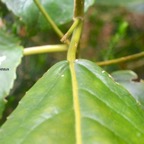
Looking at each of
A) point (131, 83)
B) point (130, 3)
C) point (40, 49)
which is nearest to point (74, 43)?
point (40, 49)

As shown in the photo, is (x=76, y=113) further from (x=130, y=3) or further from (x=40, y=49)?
(x=130, y=3)

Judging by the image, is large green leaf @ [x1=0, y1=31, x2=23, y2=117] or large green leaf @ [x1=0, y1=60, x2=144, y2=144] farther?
large green leaf @ [x1=0, y1=31, x2=23, y2=117]

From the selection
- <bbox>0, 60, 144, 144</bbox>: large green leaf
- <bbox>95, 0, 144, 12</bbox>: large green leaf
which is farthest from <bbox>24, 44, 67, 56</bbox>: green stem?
<bbox>95, 0, 144, 12</bbox>: large green leaf

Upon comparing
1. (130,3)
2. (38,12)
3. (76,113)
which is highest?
(38,12)

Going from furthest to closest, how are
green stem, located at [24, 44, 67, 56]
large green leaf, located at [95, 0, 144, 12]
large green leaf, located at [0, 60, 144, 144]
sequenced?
large green leaf, located at [95, 0, 144, 12] → green stem, located at [24, 44, 67, 56] → large green leaf, located at [0, 60, 144, 144]

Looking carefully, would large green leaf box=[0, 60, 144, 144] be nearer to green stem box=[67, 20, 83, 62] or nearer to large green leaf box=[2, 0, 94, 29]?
green stem box=[67, 20, 83, 62]
